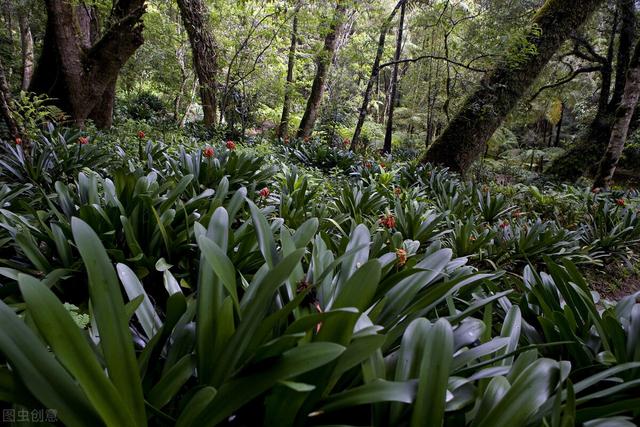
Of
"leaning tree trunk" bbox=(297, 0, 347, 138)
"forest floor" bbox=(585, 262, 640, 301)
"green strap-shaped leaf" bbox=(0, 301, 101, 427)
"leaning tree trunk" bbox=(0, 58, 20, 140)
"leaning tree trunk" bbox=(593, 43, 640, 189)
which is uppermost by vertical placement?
"leaning tree trunk" bbox=(297, 0, 347, 138)

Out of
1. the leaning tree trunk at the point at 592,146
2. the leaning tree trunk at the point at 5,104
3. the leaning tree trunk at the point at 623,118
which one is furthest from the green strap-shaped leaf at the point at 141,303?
the leaning tree trunk at the point at 592,146

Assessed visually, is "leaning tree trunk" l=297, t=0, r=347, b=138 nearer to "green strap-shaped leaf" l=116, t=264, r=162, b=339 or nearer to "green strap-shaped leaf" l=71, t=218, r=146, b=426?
"green strap-shaped leaf" l=116, t=264, r=162, b=339

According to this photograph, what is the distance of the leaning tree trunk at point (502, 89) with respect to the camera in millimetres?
5945

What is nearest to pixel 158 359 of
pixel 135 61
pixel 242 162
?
pixel 242 162

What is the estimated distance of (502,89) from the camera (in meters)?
6.16

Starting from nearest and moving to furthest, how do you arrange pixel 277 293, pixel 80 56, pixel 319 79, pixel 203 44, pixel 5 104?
pixel 277 293 < pixel 5 104 < pixel 80 56 < pixel 203 44 < pixel 319 79

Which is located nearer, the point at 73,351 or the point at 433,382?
the point at 73,351

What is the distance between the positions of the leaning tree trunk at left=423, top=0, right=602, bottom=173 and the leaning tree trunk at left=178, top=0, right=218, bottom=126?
4822 mm

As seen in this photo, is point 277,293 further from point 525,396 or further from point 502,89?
point 502,89

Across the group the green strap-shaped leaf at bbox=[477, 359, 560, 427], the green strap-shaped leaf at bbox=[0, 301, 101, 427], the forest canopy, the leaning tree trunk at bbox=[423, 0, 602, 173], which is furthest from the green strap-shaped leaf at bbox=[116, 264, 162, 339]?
the leaning tree trunk at bbox=[423, 0, 602, 173]

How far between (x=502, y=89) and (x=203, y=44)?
5.81 meters

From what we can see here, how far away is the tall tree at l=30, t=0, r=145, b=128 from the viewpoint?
17.0 feet

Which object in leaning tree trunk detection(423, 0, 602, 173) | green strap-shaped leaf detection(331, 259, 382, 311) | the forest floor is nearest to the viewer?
green strap-shaped leaf detection(331, 259, 382, 311)

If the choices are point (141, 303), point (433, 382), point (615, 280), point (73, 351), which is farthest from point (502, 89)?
point (73, 351)
